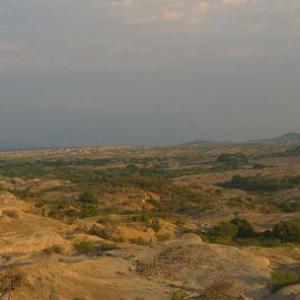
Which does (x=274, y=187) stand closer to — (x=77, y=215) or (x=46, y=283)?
(x=77, y=215)

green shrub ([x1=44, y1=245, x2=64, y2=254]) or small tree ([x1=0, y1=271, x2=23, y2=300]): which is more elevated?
small tree ([x1=0, y1=271, x2=23, y2=300])

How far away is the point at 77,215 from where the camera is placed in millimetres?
37719

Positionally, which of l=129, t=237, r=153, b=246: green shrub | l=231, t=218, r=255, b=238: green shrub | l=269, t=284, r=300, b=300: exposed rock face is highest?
l=269, t=284, r=300, b=300: exposed rock face

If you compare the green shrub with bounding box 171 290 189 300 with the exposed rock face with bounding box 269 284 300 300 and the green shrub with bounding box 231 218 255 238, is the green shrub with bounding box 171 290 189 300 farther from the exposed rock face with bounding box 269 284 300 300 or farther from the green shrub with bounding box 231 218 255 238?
the green shrub with bounding box 231 218 255 238

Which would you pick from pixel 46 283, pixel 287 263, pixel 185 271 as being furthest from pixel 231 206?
pixel 46 283

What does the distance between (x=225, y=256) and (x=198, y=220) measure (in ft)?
68.1

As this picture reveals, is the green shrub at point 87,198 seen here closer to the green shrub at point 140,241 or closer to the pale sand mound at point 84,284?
the green shrub at point 140,241

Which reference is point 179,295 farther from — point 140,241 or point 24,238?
point 140,241

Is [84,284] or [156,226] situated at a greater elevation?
[84,284]

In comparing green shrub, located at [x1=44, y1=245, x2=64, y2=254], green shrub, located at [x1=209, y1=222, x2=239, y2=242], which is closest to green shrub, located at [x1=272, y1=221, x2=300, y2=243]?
green shrub, located at [x1=209, y1=222, x2=239, y2=242]

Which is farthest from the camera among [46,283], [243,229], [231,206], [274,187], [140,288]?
[274,187]

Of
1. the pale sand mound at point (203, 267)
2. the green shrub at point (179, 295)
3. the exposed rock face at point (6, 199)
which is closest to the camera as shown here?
the green shrub at point (179, 295)

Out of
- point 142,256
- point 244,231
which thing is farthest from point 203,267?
point 244,231

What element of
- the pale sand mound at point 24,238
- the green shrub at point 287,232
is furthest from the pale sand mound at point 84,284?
the green shrub at point 287,232
